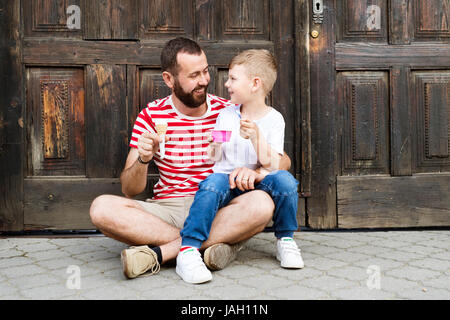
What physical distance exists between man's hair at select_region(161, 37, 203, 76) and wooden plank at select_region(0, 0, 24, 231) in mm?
1243

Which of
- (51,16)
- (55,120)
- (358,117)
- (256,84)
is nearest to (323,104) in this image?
(358,117)

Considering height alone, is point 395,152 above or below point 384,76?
below

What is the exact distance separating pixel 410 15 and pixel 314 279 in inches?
93.1

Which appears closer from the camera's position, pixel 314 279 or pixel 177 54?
pixel 314 279

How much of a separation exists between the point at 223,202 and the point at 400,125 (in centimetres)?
175

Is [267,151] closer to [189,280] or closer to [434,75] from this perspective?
[189,280]

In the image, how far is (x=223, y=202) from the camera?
2.67m

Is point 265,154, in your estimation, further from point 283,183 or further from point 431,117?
point 431,117

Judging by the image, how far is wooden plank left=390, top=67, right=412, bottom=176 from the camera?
3584 millimetres

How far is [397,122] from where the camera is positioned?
141 inches
